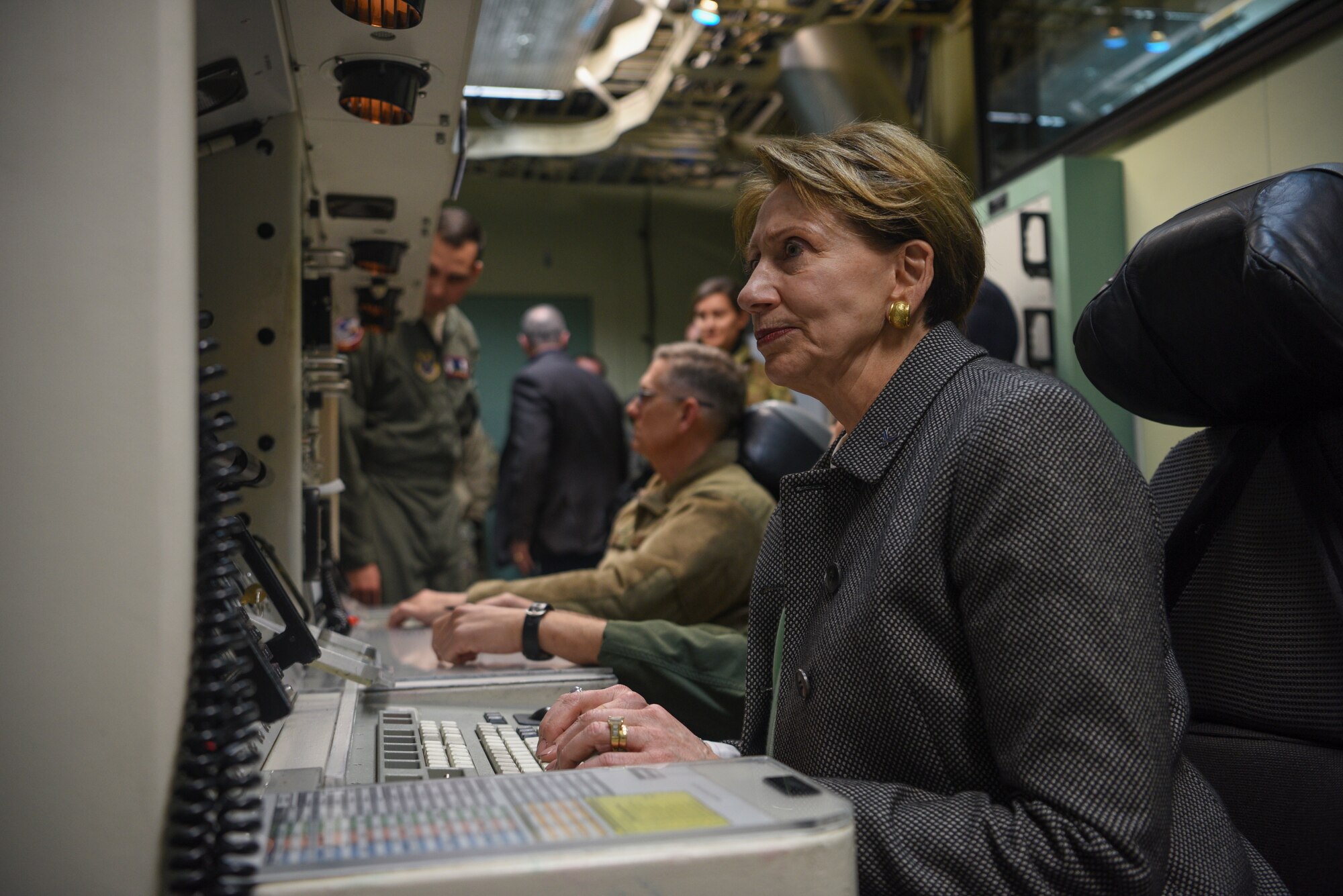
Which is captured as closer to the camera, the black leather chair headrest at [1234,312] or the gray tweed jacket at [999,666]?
the gray tweed jacket at [999,666]

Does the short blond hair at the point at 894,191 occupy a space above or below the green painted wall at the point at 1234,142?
below

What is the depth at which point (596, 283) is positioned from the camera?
6988 millimetres

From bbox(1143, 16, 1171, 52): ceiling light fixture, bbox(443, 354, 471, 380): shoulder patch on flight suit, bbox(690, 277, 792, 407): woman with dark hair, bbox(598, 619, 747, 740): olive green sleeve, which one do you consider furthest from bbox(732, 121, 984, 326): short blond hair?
bbox(690, 277, 792, 407): woman with dark hair

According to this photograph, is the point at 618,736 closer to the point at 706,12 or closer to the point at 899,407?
the point at 899,407

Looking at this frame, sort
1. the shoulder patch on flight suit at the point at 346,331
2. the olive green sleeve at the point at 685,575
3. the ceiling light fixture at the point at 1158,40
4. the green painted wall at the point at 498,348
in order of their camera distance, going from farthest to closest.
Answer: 1. the green painted wall at the point at 498,348
2. the ceiling light fixture at the point at 1158,40
3. the shoulder patch on flight suit at the point at 346,331
4. the olive green sleeve at the point at 685,575

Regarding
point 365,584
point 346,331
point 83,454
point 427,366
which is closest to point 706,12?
point 427,366

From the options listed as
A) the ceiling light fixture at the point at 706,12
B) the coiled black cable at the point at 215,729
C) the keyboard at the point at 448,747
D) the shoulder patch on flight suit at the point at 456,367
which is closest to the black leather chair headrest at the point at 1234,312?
the keyboard at the point at 448,747

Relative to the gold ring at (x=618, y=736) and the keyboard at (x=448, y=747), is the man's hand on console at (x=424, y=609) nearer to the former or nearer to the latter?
the keyboard at (x=448, y=747)

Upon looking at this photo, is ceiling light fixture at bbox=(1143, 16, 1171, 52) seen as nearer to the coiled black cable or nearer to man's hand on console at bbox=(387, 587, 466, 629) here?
man's hand on console at bbox=(387, 587, 466, 629)

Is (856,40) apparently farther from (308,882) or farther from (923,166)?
(308,882)

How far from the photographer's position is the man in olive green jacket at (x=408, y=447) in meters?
3.23

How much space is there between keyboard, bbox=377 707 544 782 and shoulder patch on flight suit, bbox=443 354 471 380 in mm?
2553

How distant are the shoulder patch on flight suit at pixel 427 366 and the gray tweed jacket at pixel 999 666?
2715 millimetres

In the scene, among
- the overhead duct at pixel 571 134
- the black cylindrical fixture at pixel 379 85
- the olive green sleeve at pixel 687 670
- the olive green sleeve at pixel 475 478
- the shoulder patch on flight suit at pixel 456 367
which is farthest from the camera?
the overhead duct at pixel 571 134
